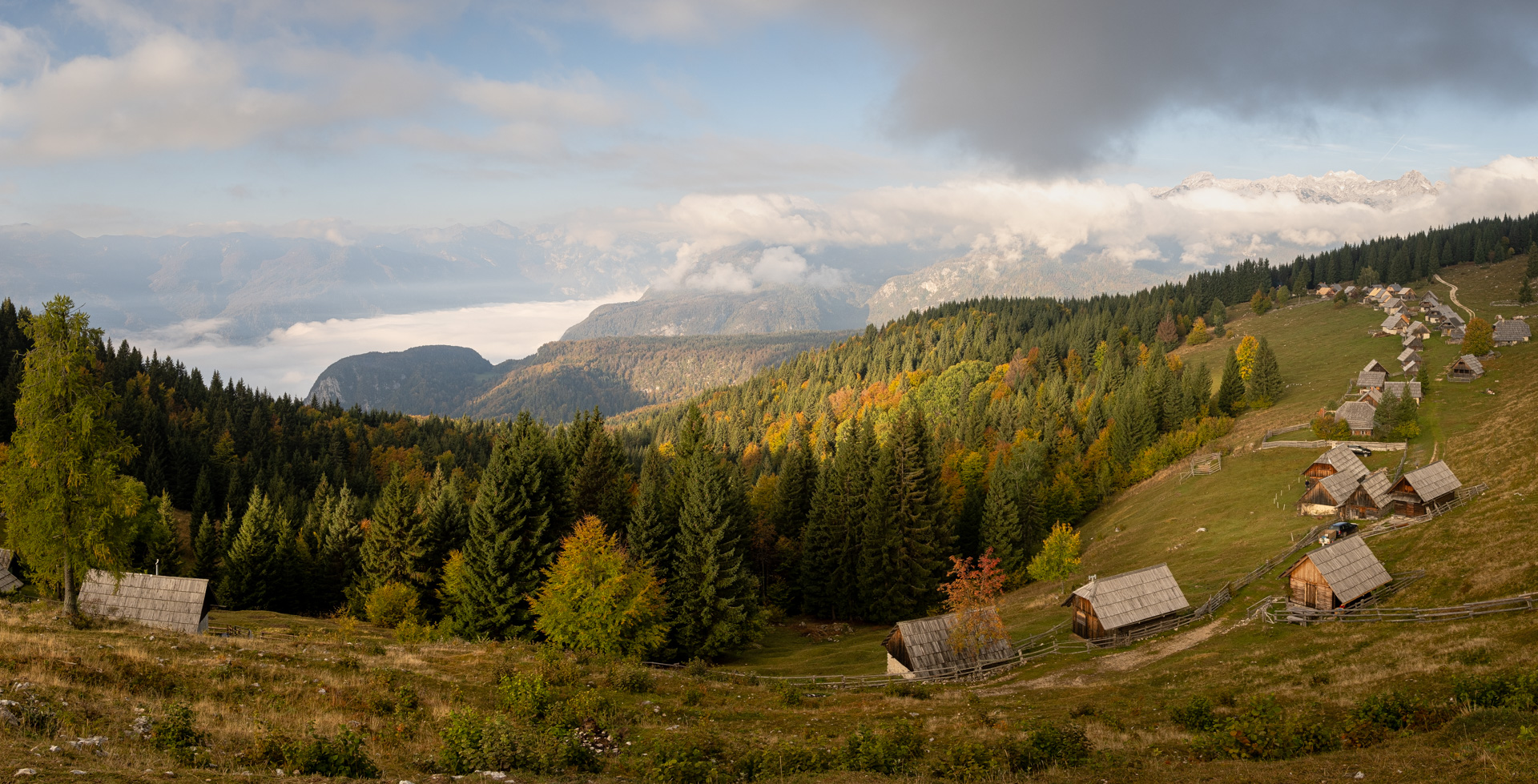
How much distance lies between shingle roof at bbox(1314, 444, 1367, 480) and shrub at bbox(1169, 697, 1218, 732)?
55.7 metres

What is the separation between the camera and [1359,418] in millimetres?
89938

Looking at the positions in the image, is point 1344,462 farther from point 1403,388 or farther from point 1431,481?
point 1403,388

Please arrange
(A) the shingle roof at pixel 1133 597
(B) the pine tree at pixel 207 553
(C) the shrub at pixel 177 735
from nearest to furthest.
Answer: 1. (C) the shrub at pixel 177 735
2. (A) the shingle roof at pixel 1133 597
3. (B) the pine tree at pixel 207 553

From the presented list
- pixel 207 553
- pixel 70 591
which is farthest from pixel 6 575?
pixel 207 553

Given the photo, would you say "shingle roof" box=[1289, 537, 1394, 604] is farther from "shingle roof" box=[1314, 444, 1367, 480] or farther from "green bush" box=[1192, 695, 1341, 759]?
"green bush" box=[1192, 695, 1341, 759]

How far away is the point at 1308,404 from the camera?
11119cm

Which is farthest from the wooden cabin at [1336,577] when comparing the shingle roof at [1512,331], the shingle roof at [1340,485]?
the shingle roof at [1512,331]

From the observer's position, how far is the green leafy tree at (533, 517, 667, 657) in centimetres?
5003

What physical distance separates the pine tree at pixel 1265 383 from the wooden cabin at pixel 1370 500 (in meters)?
58.3

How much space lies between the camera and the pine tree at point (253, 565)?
72.8 m

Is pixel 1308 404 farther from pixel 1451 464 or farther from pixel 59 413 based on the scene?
pixel 59 413

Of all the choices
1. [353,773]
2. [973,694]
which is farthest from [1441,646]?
[353,773]

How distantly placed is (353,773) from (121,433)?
32.2 metres

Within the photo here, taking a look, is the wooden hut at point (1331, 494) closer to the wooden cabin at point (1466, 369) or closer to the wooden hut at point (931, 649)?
the wooden hut at point (931, 649)
